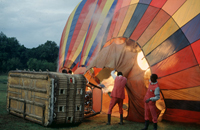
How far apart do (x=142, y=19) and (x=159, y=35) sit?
689mm

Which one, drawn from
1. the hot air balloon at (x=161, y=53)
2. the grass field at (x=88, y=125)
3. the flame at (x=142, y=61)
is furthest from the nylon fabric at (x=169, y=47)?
the grass field at (x=88, y=125)

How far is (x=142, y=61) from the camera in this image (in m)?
5.65

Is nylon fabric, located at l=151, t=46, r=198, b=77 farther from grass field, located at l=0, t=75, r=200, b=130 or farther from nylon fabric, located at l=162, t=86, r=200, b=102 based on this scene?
grass field, located at l=0, t=75, r=200, b=130

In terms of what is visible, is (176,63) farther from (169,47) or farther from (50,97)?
(50,97)

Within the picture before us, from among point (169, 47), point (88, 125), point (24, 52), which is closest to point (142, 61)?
point (169, 47)

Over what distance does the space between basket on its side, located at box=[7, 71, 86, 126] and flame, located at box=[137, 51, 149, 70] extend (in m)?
1.53

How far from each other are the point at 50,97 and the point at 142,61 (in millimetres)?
2493

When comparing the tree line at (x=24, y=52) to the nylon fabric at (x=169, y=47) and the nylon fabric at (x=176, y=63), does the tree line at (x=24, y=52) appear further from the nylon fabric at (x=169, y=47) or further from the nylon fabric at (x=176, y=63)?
the nylon fabric at (x=176, y=63)

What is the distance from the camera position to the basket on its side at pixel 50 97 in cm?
463

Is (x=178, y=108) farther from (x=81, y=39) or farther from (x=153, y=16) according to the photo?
(x=81, y=39)

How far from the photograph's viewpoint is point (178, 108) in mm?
5355

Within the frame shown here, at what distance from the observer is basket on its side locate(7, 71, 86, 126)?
463 centimetres

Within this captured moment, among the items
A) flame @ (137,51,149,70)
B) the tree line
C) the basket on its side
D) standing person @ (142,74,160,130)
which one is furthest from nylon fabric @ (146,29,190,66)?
the tree line

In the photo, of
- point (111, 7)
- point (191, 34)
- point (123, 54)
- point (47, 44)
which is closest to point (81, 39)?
point (111, 7)
